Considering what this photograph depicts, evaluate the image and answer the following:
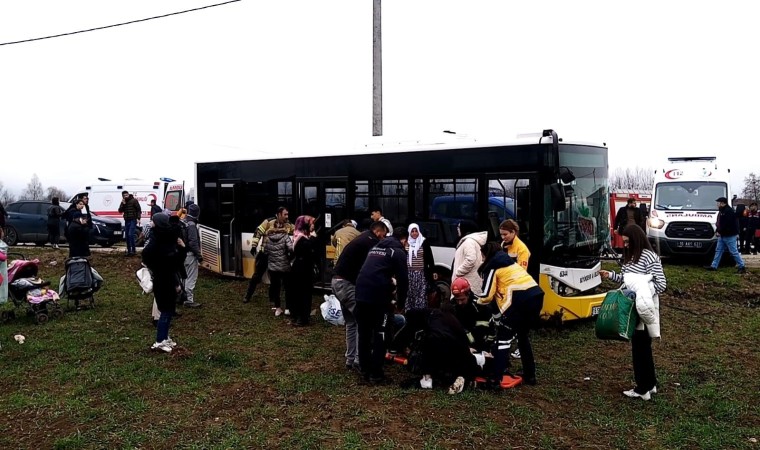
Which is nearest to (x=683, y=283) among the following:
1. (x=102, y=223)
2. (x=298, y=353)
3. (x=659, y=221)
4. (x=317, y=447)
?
(x=659, y=221)

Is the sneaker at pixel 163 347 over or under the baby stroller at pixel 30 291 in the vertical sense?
under

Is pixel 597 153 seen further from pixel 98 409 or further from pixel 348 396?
pixel 98 409

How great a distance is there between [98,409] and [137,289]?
7214 mm

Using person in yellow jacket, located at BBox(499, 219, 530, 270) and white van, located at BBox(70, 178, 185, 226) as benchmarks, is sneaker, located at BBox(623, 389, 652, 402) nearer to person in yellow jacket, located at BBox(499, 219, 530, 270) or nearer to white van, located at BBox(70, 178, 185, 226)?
person in yellow jacket, located at BBox(499, 219, 530, 270)

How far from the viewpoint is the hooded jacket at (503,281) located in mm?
6816

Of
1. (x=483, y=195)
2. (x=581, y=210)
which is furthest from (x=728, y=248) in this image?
(x=483, y=195)

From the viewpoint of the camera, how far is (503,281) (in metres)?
6.87

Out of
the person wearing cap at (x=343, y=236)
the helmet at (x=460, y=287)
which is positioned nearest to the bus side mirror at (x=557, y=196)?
the helmet at (x=460, y=287)

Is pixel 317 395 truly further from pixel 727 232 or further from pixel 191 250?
pixel 727 232

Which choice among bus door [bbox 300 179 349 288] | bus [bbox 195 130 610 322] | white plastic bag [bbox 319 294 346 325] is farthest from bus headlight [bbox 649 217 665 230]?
white plastic bag [bbox 319 294 346 325]

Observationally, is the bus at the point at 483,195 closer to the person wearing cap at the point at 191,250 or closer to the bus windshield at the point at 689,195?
the person wearing cap at the point at 191,250

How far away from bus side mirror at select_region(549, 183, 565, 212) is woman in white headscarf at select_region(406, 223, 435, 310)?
191cm

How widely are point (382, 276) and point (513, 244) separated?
195cm

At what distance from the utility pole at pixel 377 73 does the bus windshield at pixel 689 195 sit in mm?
8766
